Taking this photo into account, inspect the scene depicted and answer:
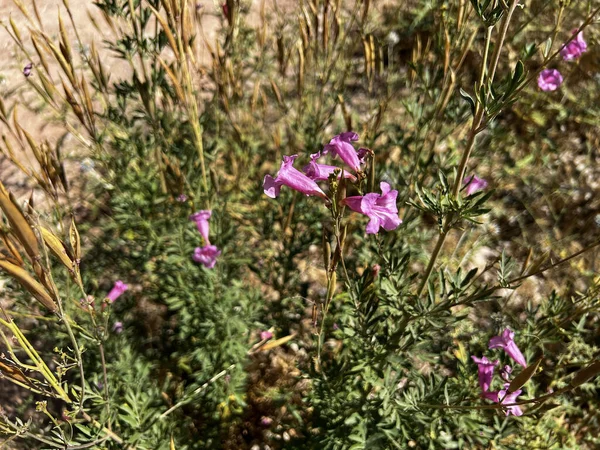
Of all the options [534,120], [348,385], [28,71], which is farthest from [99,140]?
[534,120]

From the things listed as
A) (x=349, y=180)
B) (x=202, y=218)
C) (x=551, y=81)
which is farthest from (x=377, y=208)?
(x=551, y=81)

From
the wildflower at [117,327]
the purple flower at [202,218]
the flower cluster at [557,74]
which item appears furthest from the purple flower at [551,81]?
the wildflower at [117,327]

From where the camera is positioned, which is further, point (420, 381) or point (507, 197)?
point (507, 197)

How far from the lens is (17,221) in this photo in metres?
0.98

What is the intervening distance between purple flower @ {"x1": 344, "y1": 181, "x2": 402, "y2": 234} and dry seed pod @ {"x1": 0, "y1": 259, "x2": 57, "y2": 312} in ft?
2.90

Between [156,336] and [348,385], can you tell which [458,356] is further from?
[156,336]

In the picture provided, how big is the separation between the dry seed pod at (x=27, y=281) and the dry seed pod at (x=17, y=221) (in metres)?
0.04

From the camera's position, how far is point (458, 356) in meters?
2.36

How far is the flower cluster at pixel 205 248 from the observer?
2530 mm

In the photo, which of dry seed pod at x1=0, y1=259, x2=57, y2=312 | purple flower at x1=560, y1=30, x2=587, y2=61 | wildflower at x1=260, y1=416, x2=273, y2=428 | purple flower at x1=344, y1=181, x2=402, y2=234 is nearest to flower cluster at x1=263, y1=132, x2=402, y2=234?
purple flower at x1=344, y1=181, x2=402, y2=234

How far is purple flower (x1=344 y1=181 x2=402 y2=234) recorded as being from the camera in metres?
1.47

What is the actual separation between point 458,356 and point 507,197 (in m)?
2.60

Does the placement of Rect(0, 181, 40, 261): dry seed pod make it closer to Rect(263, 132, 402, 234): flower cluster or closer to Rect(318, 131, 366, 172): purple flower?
Rect(263, 132, 402, 234): flower cluster

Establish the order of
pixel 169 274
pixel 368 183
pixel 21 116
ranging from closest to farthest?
pixel 368 183
pixel 169 274
pixel 21 116
